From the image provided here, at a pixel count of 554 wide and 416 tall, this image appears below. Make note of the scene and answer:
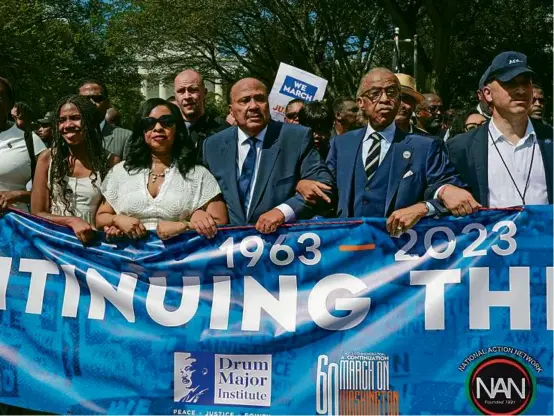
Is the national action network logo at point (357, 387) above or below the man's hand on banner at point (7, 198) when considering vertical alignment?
below

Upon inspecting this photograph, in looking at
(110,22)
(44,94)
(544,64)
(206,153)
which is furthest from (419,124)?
(110,22)

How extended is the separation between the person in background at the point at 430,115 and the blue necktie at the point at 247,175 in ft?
13.5

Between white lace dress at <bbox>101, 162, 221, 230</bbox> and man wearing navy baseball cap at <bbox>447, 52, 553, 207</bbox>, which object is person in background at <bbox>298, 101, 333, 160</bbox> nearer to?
white lace dress at <bbox>101, 162, 221, 230</bbox>

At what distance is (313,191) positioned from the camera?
5.27 metres

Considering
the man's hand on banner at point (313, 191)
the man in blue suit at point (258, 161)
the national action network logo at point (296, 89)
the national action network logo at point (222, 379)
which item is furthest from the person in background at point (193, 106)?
the national action network logo at point (296, 89)

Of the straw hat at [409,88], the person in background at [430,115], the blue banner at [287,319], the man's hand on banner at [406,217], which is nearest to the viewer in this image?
the blue banner at [287,319]

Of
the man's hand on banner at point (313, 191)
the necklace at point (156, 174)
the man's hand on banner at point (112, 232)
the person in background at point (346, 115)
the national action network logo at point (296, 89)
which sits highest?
the national action network logo at point (296, 89)

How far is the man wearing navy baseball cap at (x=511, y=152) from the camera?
201 inches

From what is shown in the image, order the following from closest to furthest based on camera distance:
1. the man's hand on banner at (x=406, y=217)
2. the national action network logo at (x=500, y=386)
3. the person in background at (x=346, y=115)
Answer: the national action network logo at (x=500, y=386)
the man's hand on banner at (x=406, y=217)
the person in background at (x=346, y=115)

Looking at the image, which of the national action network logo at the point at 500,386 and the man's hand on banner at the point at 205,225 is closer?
the national action network logo at the point at 500,386

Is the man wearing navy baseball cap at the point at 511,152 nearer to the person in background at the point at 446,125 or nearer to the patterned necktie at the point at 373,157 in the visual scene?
the patterned necktie at the point at 373,157

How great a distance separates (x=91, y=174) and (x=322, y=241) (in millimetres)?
1708

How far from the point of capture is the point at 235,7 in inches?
1289

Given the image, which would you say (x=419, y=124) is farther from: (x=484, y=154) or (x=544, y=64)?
(x=544, y=64)
